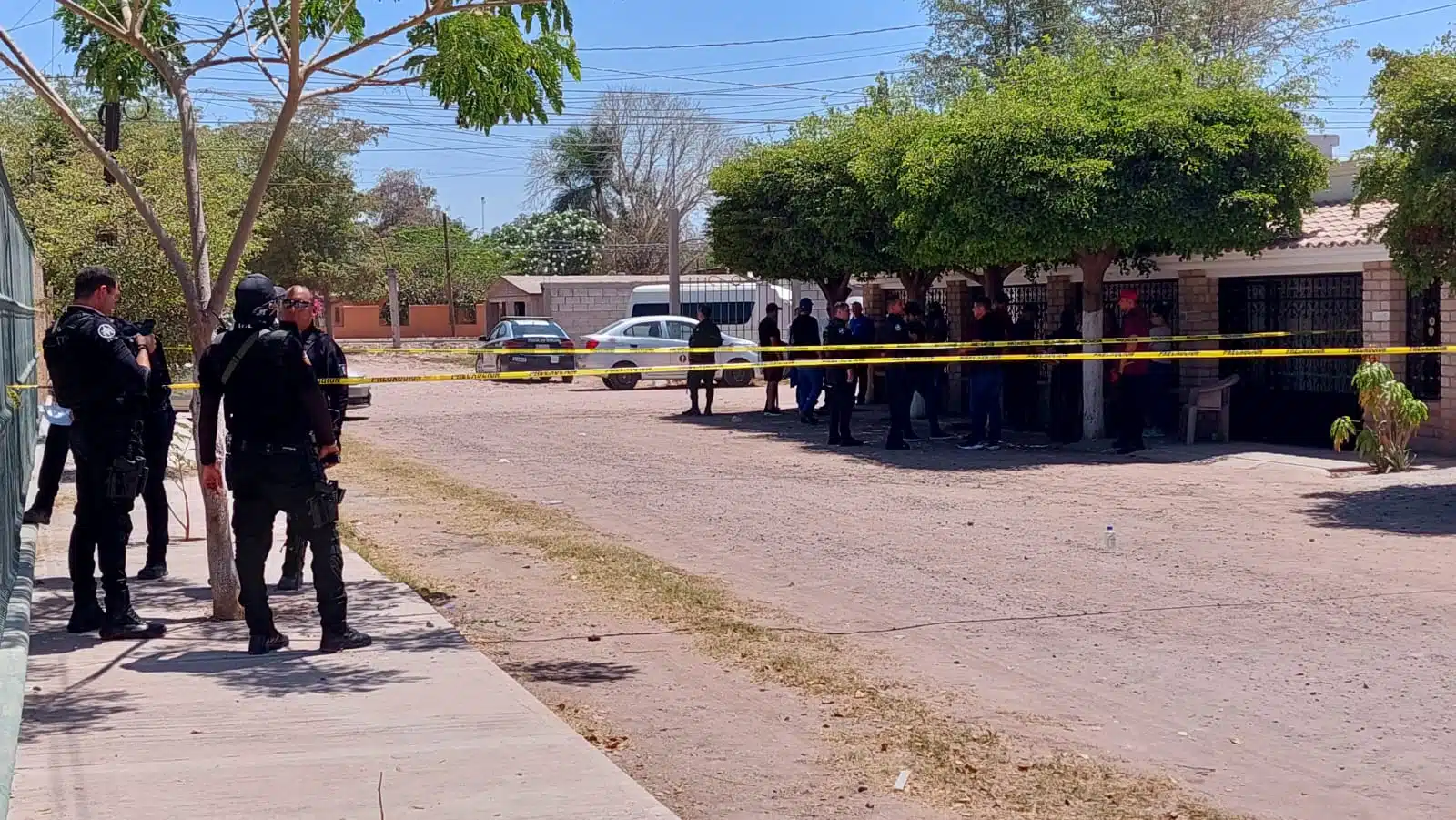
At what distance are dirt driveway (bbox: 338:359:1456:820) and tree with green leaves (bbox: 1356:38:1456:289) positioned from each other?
88.4 inches

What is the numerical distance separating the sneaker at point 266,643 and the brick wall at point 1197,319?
14.6 m

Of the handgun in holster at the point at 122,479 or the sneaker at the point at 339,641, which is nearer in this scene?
the sneaker at the point at 339,641

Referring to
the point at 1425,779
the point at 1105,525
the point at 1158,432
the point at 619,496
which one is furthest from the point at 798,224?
the point at 1425,779

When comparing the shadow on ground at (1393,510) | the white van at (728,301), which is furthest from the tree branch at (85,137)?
the white van at (728,301)

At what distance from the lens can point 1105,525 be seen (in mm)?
12781

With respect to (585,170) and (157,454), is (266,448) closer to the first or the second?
(157,454)

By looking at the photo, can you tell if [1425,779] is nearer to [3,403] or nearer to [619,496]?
[3,403]

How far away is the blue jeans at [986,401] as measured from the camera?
755 inches

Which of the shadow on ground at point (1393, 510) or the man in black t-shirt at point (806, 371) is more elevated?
the man in black t-shirt at point (806, 371)

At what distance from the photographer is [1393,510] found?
1344cm

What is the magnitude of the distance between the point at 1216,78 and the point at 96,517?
15.6m

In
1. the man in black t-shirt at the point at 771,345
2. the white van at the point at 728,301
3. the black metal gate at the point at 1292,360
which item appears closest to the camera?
the black metal gate at the point at 1292,360

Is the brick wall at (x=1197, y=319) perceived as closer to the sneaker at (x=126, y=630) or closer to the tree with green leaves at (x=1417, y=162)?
the tree with green leaves at (x=1417, y=162)

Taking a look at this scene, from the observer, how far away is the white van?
40.3 meters
